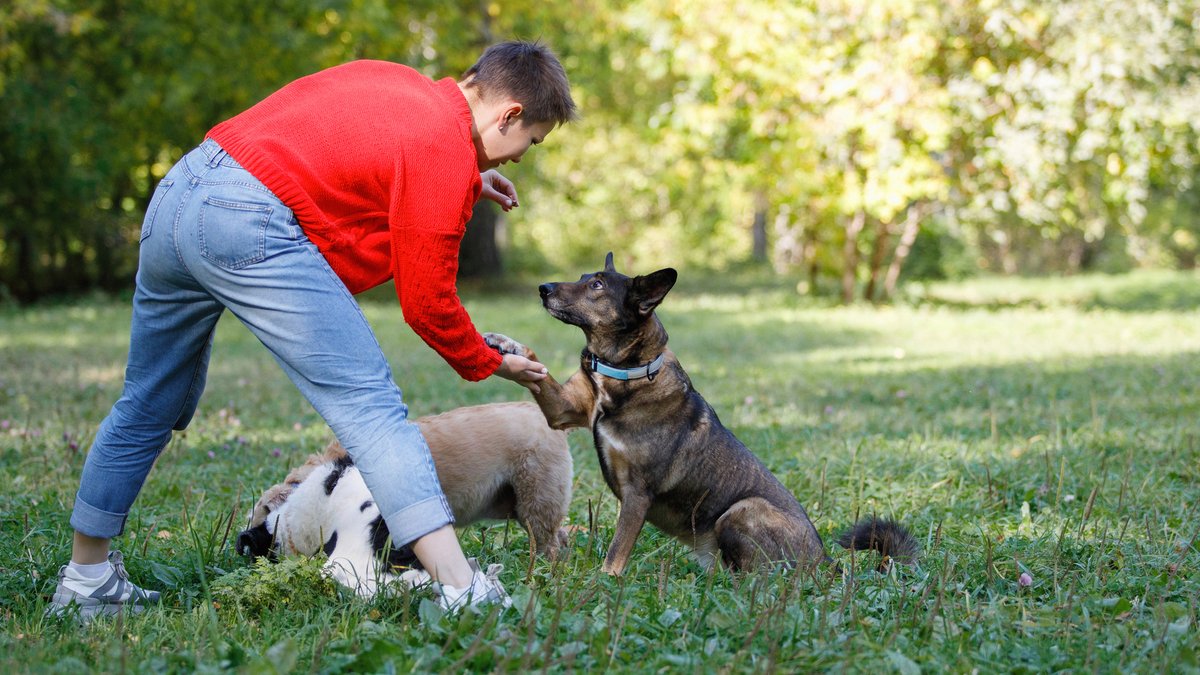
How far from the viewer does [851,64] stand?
49.6ft

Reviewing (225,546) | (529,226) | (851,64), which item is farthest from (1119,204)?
(529,226)

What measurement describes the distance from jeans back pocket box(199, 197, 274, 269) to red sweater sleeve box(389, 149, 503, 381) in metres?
0.38

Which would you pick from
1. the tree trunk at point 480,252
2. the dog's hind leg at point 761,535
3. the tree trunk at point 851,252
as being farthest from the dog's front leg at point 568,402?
the tree trunk at point 480,252

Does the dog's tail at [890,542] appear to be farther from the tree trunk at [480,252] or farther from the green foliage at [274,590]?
the tree trunk at [480,252]

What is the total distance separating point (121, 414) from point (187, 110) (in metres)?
15.5


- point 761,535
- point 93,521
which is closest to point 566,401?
point 761,535

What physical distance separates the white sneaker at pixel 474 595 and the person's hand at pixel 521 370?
27.0 inches

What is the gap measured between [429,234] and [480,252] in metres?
18.2

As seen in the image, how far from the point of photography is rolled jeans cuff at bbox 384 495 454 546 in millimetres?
3002

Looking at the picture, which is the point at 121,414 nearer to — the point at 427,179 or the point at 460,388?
the point at 427,179

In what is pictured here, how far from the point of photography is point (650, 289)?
3.97 m

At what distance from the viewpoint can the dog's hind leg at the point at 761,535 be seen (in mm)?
3859

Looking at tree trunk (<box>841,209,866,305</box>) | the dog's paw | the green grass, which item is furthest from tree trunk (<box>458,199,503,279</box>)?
the dog's paw

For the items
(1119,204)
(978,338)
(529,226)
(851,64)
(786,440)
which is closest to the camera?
(786,440)
